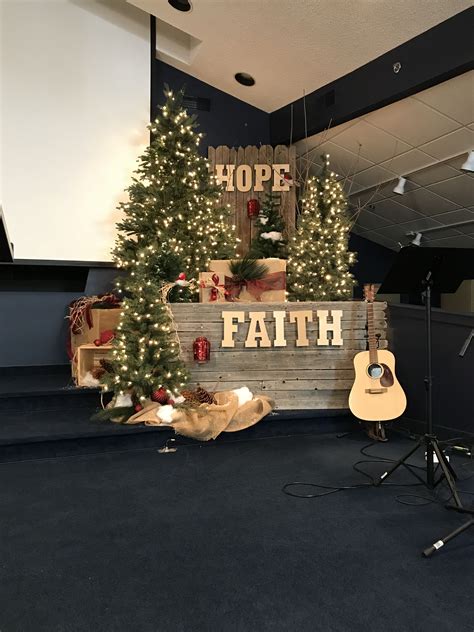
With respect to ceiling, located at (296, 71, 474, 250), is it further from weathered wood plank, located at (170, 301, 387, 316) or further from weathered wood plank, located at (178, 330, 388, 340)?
weathered wood plank, located at (178, 330, 388, 340)

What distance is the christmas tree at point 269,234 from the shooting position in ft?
20.4

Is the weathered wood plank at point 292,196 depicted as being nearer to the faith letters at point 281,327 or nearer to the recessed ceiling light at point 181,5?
the recessed ceiling light at point 181,5

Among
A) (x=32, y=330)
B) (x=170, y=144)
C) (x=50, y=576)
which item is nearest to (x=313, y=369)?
(x=50, y=576)

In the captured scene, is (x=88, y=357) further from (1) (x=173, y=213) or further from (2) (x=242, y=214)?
(2) (x=242, y=214)

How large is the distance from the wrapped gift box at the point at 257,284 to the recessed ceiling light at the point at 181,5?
9.80 ft

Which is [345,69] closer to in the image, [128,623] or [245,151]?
[245,151]

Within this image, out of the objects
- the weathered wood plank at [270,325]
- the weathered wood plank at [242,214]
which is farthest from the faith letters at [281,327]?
the weathered wood plank at [242,214]

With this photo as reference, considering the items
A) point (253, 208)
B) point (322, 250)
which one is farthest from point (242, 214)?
point (322, 250)

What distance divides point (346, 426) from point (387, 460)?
779 mm

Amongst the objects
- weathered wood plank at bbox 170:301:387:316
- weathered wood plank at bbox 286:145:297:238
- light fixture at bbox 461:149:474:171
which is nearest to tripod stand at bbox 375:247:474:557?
weathered wood plank at bbox 170:301:387:316

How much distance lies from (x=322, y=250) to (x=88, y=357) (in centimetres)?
278

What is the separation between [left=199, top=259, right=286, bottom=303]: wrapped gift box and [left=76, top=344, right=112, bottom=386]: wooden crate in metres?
1.18

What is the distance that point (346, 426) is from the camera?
4.07m

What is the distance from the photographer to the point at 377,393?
351cm
